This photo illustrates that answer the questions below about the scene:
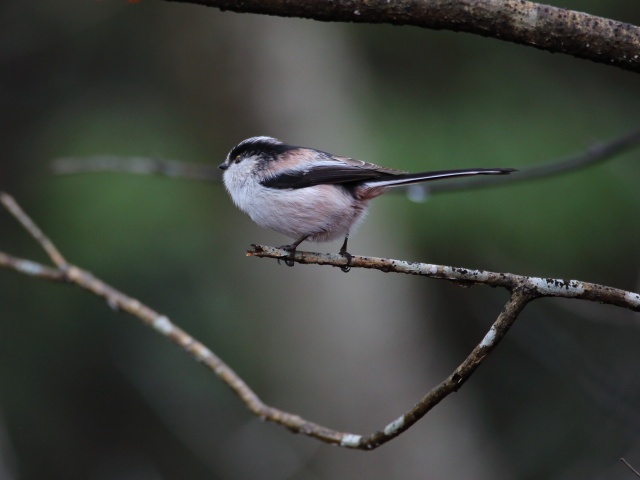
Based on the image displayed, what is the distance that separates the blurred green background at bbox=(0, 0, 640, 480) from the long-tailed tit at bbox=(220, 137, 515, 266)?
145 inches

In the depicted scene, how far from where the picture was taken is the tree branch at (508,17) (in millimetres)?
2359

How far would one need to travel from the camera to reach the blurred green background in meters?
7.44

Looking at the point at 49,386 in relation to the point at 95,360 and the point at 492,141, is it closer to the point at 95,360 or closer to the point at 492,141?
the point at 95,360

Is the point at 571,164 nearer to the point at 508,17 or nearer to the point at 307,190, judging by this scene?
the point at 307,190

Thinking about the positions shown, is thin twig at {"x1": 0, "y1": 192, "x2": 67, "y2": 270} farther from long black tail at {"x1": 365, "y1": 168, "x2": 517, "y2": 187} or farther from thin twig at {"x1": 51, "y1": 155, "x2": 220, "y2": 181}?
long black tail at {"x1": 365, "y1": 168, "x2": 517, "y2": 187}

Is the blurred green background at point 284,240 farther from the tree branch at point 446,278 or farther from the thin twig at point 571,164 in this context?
the tree branch at point 446,278

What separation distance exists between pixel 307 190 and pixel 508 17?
1261 mm

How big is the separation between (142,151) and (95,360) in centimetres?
258

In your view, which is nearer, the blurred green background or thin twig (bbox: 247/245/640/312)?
thin twig (bbox: 247/245/640/312)

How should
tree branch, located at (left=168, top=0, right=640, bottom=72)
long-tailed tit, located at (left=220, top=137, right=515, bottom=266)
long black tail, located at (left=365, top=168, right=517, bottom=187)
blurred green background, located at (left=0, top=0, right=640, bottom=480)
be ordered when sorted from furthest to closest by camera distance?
blurred green background, located at (left=0, top=0, right=640, bottom=480) → long-tailed tit, located at (left=220, top=137, right=515, bottom=266) → long black tail, located at (left=365, top=168, right=517, bottom=187) → tree branch, located at (left=168, top=0, right=640, bottom=72)

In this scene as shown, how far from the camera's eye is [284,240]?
27.2ft

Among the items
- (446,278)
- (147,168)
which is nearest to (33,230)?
(147,168)

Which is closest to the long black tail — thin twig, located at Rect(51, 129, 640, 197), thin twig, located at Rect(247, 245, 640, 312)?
thin twig, located at Rect(247, 245, 640, 312)

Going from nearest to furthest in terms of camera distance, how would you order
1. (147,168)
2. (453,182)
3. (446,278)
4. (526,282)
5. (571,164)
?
(526,282) < (446,278) < (571,164) < (147,168) < (453,182)
